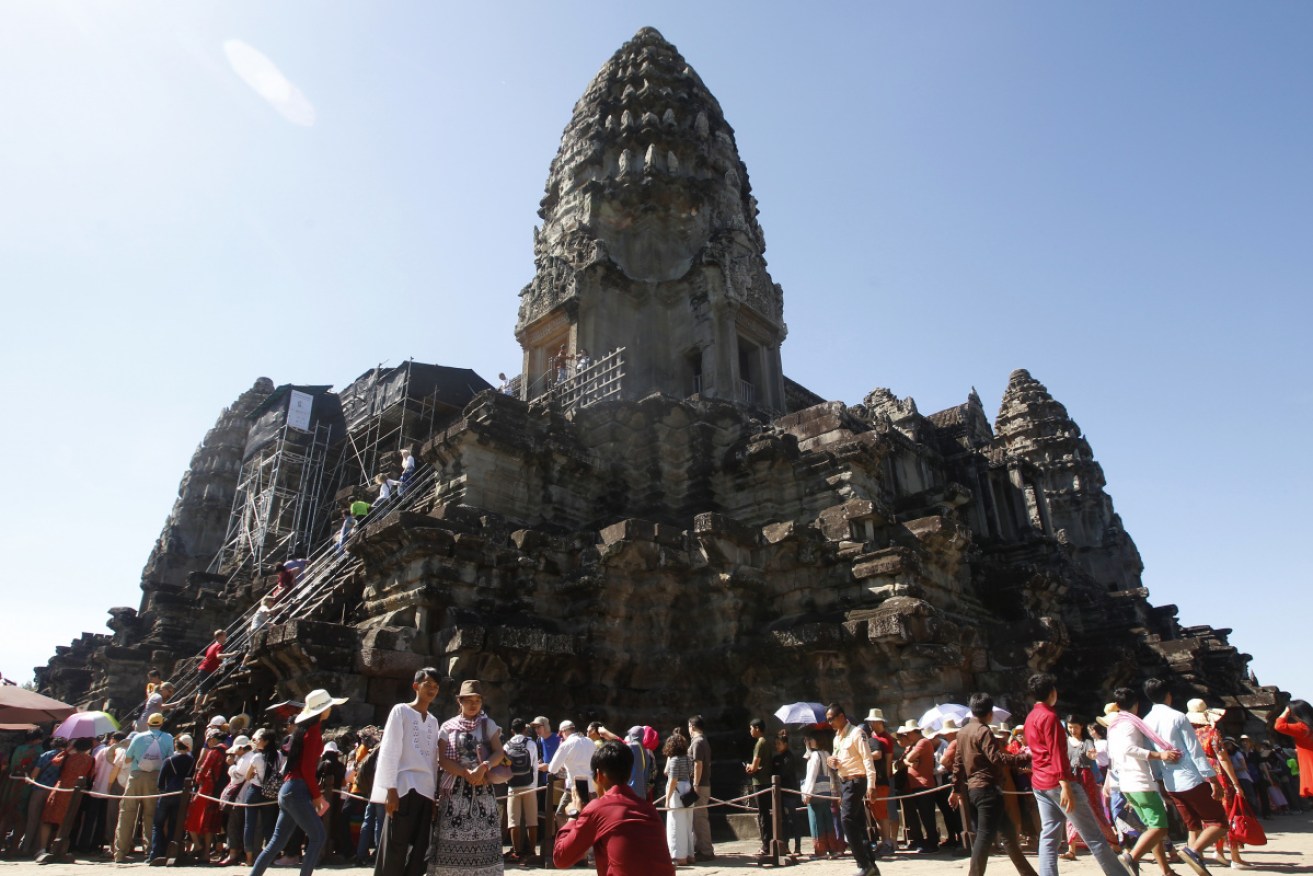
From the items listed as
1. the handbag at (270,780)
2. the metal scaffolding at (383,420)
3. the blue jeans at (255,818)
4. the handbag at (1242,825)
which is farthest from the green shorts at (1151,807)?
the metal scaffolding at (383,420)

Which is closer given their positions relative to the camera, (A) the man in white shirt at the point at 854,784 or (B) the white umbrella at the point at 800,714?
(A) the man in white shirt at the point at 854,784

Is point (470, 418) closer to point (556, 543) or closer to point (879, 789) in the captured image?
point (556, 543)

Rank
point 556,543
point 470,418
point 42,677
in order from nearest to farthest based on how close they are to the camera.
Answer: point 556,543
point 470,418
point 42,677

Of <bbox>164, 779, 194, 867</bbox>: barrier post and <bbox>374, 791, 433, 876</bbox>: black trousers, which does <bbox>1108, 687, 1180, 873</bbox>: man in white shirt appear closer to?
<bbox>374, 791, 433, 876</bbox>: black trousers

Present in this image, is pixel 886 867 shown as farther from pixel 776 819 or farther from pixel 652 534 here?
pixel 652 534

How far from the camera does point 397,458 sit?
802 inches

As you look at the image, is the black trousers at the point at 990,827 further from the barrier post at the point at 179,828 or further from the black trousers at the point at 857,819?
the barrier post at the point at 179,828

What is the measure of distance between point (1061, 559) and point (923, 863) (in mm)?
16517

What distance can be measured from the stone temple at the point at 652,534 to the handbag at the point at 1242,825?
139 inches

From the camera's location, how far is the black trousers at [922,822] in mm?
8531

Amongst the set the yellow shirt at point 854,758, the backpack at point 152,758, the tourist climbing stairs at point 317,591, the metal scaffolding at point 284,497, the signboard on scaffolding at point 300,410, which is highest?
the signboard on scaffolding at point 300,410

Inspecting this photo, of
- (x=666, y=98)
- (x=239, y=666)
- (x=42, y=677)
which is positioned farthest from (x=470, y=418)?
(x=42, y=677)

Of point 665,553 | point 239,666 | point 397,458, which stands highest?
point 397,458

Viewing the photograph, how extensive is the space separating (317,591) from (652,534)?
6.13m
